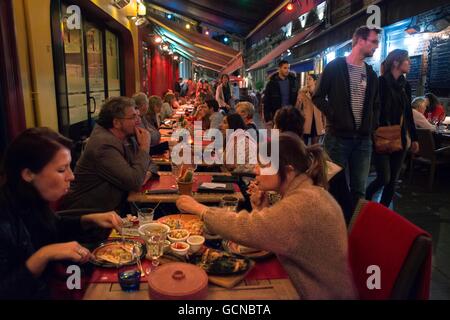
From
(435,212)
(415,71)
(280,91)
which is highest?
(415,71)

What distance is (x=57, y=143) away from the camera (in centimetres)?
161

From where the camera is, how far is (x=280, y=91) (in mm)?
6766

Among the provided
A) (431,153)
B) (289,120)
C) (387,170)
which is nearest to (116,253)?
(289,120)

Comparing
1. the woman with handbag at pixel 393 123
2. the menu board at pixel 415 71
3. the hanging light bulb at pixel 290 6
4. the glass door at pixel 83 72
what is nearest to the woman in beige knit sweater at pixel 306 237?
the woman with handbag at pixel 393 123

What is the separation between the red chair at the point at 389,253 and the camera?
1.38 meters

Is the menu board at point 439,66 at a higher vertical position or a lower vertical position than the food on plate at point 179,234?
higher

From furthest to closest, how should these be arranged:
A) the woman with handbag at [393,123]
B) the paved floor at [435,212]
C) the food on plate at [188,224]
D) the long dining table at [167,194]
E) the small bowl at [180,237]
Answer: the woman with handbag at [393,123] → the paved floor at [435,212] → the long dining table at [167,194] → the food on plate at [188,224] → the small bowl at [180,237]

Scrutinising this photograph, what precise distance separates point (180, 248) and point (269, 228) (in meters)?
0.47

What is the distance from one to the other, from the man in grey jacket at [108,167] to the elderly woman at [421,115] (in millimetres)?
4593

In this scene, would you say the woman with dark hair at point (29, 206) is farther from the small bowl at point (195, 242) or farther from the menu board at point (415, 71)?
the menu board at point (415, 71)

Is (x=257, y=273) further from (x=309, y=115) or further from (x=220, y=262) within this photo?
(x=309, y=115)

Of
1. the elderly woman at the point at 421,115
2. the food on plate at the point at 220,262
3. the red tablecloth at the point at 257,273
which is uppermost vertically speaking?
the elderly woman at the point at 421,115

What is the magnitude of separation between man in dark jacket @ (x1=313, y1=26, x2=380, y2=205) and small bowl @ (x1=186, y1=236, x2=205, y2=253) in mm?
2195

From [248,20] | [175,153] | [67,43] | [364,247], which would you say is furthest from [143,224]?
[248,20]
